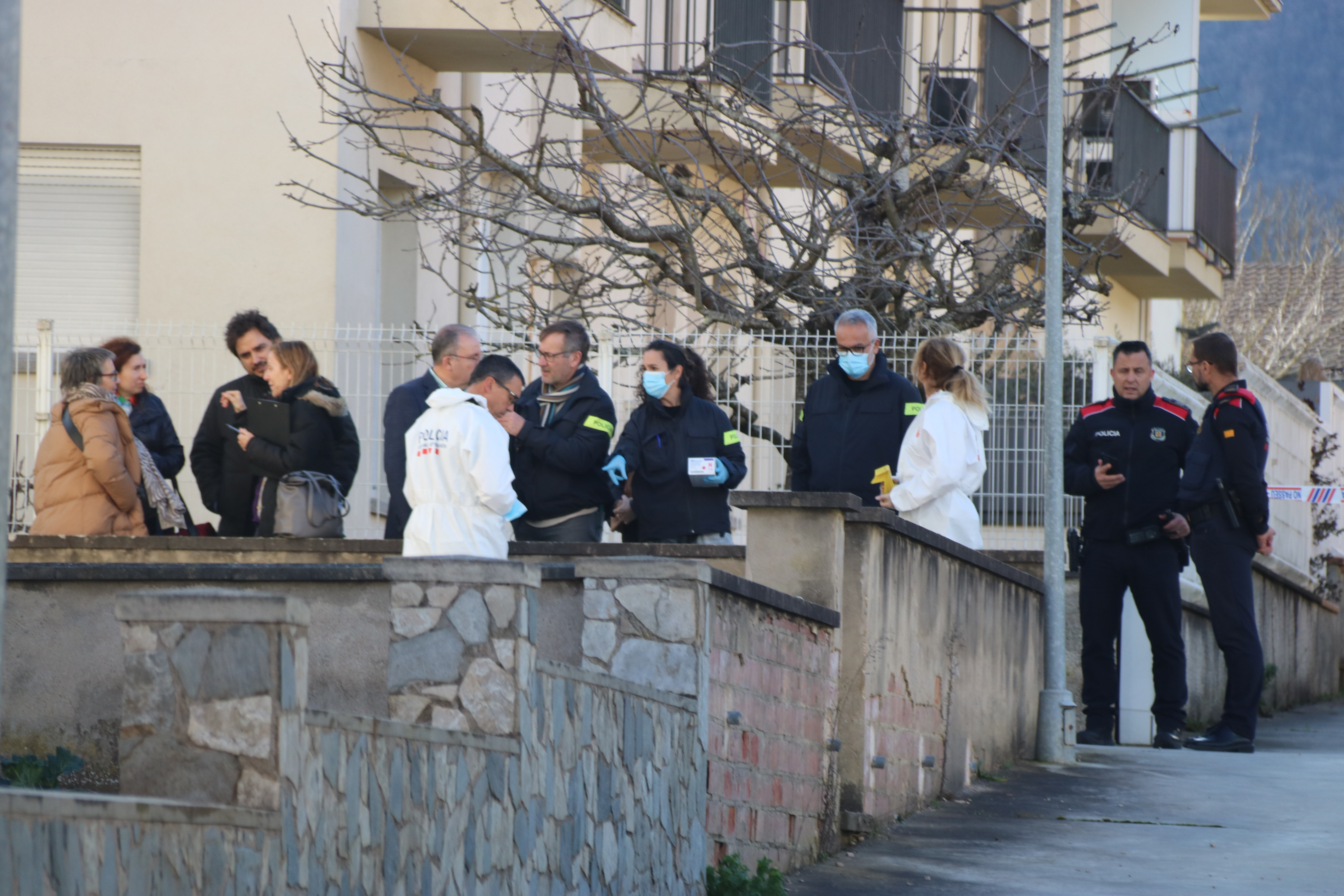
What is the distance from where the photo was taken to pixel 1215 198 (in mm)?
24562

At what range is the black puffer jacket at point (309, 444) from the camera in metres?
9.22

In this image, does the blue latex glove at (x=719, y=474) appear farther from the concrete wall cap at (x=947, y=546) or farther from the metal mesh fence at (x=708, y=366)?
the metal mesh fence at (x=708, y=366)

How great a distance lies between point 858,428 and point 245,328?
3153 millimetres

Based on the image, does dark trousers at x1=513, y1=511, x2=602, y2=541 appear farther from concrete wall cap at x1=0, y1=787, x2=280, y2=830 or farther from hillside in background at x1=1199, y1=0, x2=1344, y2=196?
hillside in background at x1=1199, y1=0, x2=1344, y2=196

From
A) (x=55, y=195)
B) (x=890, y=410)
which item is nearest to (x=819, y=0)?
(x=55, y=195)

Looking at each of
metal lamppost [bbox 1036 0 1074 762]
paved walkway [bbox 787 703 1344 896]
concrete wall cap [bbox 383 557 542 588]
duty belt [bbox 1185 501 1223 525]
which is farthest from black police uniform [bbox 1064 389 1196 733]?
concrete wall cap [bbox 383 557 542 588]

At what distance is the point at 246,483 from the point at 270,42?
229 inches

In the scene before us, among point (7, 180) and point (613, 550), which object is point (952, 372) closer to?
point (613, 550)

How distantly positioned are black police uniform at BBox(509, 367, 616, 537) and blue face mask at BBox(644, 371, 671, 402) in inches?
12.1

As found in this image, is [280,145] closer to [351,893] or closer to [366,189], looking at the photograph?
[366,189]

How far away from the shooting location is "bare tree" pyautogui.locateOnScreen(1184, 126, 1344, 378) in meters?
47.3

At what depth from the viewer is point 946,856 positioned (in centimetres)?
744

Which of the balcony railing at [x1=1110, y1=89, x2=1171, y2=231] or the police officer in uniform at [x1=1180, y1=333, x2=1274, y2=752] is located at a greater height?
the balcony railing at [x1=1110, y1=89, x2=1171, y2=231]

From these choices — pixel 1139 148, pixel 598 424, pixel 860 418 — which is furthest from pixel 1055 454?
pixel 1139 148
